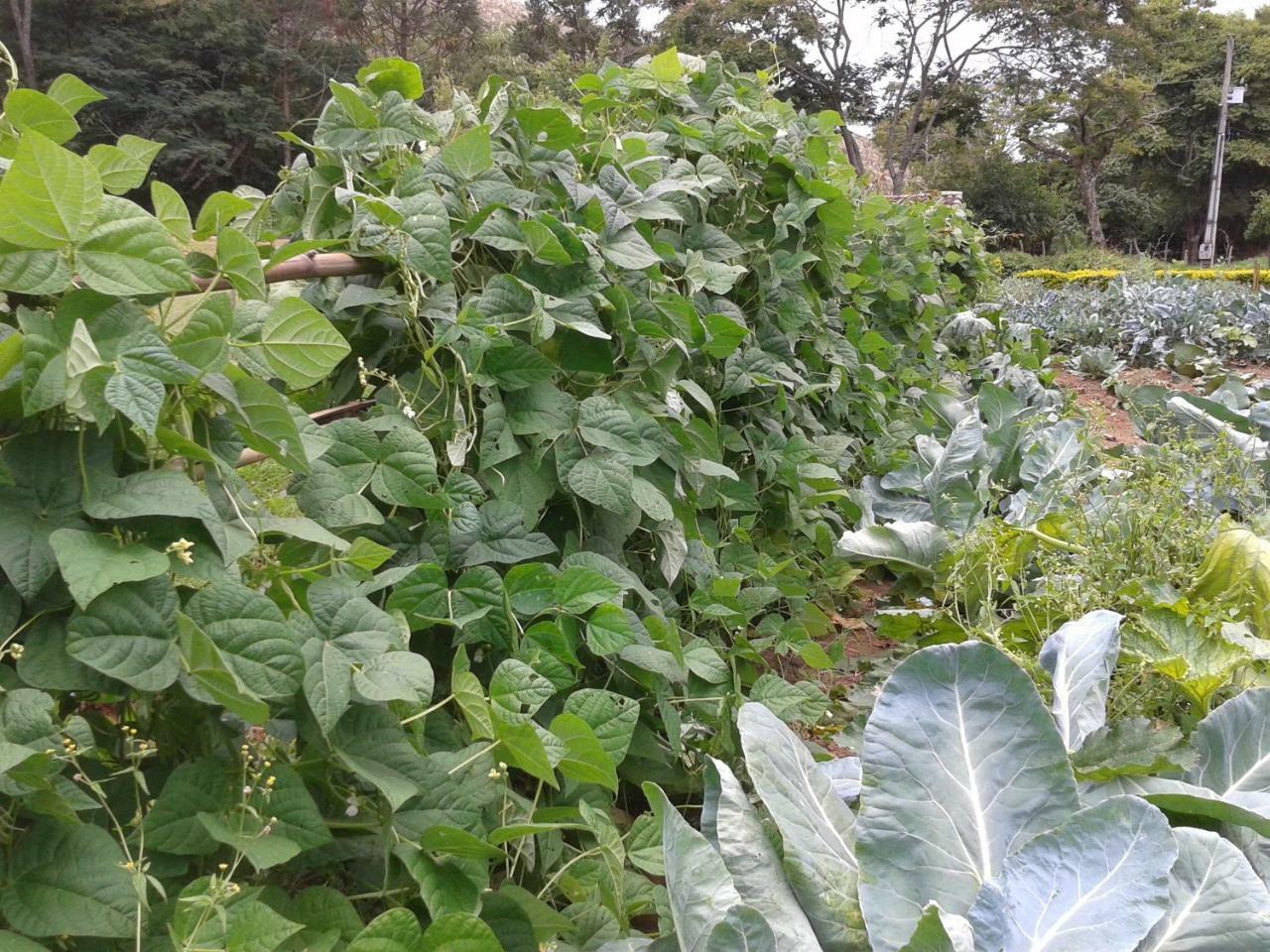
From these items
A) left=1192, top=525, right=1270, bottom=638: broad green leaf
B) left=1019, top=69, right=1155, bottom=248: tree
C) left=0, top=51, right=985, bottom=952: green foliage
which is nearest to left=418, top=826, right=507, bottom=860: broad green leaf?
left=0, top=51, right=985, bottom=952: green foliage

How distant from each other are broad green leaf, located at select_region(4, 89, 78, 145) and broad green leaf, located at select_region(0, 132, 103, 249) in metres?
0.16

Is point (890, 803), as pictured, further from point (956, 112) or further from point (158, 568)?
point (956, 112)

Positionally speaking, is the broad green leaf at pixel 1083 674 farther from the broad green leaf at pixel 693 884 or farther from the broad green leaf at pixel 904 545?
the broad green leaf at pixel 904 545

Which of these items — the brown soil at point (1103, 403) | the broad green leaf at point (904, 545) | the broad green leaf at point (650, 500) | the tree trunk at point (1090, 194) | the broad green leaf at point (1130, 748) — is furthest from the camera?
the tree trunk at point (1090, 194)

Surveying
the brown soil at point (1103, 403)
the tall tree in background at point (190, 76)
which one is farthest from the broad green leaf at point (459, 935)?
the tall tree in background at point (190, 76)

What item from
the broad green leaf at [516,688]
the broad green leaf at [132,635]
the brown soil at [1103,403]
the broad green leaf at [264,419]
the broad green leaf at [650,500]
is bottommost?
the brown soil at [1103,403]

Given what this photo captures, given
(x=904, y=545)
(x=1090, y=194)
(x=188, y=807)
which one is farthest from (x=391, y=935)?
(x=1090, y=194)

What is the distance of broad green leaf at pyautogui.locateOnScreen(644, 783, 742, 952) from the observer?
1003 millimetres

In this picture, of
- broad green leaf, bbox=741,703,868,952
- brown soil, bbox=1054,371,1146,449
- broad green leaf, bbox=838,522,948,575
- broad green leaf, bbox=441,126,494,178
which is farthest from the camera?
brown soil, bbox=1054,371,1146,449

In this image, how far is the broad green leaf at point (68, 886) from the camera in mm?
774

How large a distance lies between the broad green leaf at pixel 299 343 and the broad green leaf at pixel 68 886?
1.63 ft

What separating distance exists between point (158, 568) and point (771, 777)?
729 millimetres

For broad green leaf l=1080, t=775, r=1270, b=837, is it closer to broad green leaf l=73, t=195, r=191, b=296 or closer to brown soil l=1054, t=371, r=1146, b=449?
broad green leaf l=73, t=195, r=191, b=296

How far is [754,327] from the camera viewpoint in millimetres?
2922
